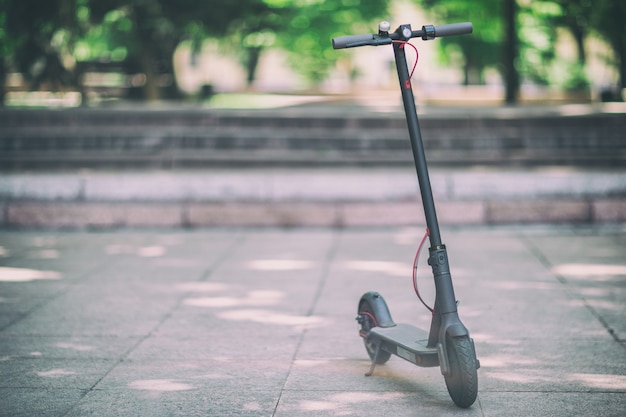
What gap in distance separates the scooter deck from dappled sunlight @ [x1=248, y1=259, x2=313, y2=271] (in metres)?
3.13

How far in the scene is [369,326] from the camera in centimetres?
527

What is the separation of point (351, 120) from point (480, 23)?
11828 mm

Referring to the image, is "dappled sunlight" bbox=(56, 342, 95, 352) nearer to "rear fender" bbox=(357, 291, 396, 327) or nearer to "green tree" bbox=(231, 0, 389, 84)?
"rear fender" bbox=(357, 291, 396, 327)

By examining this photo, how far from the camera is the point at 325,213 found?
10398 mm

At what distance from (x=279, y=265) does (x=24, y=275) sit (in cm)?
235

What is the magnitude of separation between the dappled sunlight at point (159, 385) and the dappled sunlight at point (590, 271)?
4.05 metres

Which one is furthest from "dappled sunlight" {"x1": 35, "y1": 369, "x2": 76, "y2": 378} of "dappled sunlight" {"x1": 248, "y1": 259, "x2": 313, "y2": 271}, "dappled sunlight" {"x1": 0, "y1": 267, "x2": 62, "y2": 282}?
"dappled sunlight" {"x1": 248, "y1": 259, "x2": 313, "y2": 271}

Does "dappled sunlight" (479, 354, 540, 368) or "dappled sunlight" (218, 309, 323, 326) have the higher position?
"dappled sunlight" (218, 309, 323, 326)

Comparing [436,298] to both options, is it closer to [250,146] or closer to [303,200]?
[303,200]

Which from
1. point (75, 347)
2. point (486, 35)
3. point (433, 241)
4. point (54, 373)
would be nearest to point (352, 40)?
point (433, 241)

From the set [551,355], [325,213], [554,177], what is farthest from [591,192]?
[551,355]

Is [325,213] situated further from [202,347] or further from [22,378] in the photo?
[22,378]

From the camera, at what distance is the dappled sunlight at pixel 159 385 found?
490cm

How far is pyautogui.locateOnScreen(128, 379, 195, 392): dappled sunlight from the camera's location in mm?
4902
